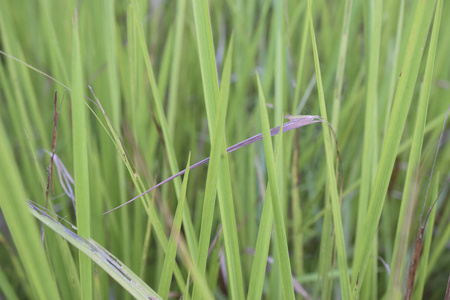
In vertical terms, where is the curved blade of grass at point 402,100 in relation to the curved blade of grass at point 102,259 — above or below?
above

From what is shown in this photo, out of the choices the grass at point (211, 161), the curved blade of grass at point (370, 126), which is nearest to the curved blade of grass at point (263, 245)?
the grass at point (211, 161)

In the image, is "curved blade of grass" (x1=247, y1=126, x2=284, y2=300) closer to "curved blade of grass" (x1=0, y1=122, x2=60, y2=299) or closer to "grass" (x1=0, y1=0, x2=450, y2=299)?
"grass" (x1=0, y1=0, x2=450, y2=299)

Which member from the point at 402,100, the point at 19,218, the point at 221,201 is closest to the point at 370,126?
the point at 402,100

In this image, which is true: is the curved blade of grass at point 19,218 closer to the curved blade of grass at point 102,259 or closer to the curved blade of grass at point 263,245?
the curved blade of grass at point 102,259

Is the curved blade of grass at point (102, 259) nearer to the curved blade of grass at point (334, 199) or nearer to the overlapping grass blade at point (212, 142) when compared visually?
the overlapping grass blade at point (212, 142)

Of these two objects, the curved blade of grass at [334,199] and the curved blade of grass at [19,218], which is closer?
the curved blade of grass at [19,218]

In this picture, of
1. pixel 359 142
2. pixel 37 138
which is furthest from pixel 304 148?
pixel 37 138

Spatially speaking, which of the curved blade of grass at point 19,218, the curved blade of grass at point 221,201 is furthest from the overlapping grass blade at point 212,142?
the curved blade of grass at point 19,218

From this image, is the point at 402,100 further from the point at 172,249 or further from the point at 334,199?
the point at 172,249

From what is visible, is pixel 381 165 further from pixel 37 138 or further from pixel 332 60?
pixel 37 138
